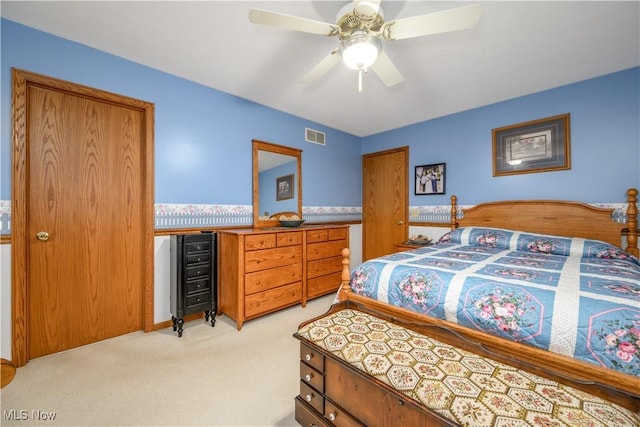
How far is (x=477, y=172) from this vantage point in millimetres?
3539

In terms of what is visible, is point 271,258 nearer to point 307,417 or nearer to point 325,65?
point 307,417

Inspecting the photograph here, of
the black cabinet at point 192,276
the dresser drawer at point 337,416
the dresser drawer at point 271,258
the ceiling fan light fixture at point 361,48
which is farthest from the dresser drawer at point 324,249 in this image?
the ceiling fan light fixture at point 361,48

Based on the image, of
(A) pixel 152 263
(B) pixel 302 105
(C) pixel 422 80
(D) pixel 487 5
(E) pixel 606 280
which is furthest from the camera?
(B) pixel 302 105

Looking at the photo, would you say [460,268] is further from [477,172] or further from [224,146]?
[224,146]

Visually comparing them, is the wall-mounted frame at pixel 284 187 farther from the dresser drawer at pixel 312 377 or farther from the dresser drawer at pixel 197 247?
the dresser drawer at pixel 312 377

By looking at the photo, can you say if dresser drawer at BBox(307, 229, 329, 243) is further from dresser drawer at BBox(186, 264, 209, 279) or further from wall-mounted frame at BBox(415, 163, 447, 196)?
wall-mounted frame at BBox(415, 163, 447, 196)

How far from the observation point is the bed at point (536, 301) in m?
1.09

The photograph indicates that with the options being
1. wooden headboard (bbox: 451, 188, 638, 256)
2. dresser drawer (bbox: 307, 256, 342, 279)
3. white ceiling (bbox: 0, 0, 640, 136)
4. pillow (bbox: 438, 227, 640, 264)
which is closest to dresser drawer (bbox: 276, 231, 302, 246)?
dresser drawer (bbox: 307, 256, 342, 279)

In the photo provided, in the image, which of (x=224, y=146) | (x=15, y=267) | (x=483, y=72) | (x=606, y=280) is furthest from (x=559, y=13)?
(x=15, y=267)

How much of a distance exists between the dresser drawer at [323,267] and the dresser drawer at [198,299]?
118 centimetres

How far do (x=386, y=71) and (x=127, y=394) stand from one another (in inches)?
115

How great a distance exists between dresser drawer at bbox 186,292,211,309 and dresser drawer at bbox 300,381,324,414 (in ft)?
5.24

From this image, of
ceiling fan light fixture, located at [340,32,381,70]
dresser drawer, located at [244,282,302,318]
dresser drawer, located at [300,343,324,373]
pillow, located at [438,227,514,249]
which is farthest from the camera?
pillow, located at [438,227,514,249]

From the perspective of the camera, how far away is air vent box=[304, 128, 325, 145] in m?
3.95
